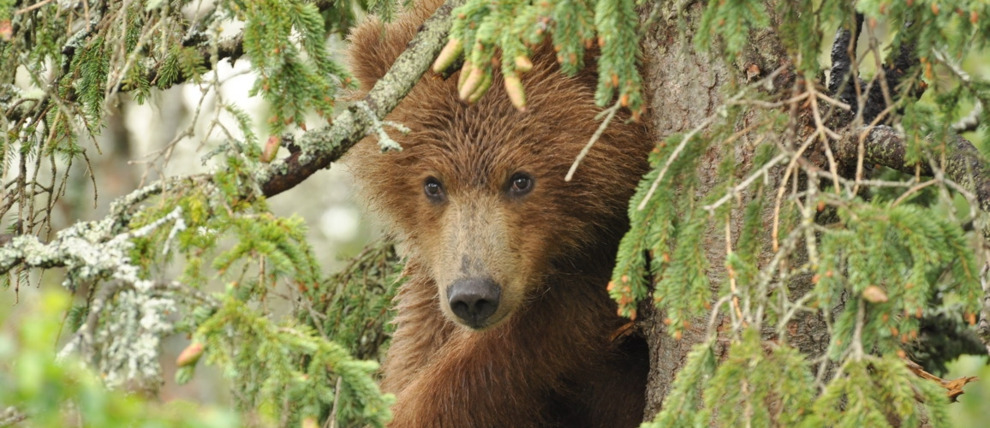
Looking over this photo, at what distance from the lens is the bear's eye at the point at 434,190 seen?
4.20 m

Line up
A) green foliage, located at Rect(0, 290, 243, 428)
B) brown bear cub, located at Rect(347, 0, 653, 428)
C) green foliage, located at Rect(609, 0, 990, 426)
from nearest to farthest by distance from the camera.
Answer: green foliage, located at Rect(0, 290, 243, 428), green foliage, located at Rect(609, 0, 990, 426), brown bear cub, located at Rect(347, 0, 653, 428)

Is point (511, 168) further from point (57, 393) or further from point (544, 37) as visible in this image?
point (57, 393)

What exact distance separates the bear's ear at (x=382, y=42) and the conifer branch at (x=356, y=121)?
1.01 metres

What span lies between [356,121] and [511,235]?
1.12 meters

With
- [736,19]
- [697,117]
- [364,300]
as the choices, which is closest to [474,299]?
[697,117]

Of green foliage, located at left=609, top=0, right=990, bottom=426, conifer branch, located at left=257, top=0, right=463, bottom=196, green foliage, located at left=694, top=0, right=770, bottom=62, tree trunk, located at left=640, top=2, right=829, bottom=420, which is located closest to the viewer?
green foliage, located at left=609, top=0, right=990, bottom=426

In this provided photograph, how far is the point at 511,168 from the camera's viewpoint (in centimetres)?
402

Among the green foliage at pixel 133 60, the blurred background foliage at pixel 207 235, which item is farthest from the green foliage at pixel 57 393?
the green foliage at pixel 133 60

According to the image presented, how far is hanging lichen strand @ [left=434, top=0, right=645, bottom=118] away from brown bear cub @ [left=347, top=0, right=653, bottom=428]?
4.05 ft

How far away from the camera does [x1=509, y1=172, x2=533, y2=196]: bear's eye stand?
160 inches

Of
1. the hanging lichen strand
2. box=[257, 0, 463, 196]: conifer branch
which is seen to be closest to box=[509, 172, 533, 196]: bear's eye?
box=[257, 0, 463, 196]: conifer branch

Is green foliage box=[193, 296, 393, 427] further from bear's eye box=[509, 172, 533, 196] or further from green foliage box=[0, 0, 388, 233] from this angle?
bear's eye box=[509, 172, 533, 196]

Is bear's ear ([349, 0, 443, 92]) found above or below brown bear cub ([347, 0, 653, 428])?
above

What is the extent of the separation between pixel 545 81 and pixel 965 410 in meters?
6.19
